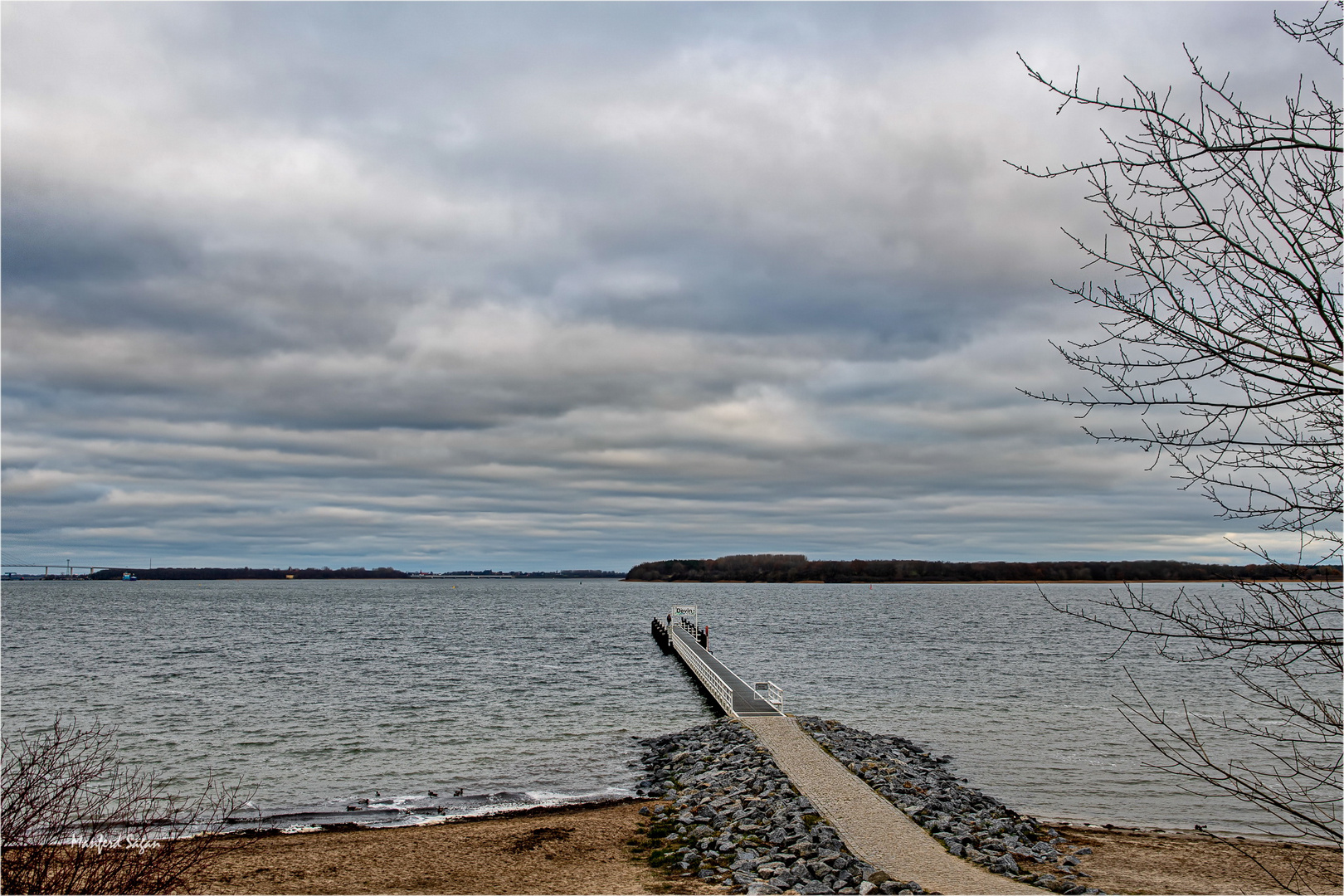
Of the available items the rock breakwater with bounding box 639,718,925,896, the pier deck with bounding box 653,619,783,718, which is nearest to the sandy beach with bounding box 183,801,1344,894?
the rock breakwater with bounding box 639,718,925,896

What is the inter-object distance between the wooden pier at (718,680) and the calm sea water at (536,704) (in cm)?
125

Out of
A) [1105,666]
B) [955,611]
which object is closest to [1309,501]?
[1105,666]

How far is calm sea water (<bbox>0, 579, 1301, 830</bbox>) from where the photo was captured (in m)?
22.4

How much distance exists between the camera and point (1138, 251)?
15.5 ft

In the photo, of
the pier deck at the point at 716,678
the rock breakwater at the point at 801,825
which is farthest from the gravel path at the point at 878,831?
the pier deck at the point at 716,678

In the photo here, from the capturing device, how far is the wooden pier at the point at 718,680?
30.0 metres

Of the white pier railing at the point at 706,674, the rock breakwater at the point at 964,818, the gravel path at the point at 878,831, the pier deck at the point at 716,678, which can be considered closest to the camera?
the gravel path at the point at 878,831

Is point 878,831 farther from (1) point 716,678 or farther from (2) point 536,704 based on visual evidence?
(2) point 536,704

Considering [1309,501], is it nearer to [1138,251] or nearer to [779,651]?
[1138,251]

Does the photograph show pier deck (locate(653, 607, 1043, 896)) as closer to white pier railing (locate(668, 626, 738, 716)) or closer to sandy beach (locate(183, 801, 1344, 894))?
white pier railing (locate(668, 626, 738, 716))

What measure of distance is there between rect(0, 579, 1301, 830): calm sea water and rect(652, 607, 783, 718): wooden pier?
4.09 feet

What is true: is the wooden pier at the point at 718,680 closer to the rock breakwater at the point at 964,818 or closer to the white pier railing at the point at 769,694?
the white pier railing at the point at 769,694

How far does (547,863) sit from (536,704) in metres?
20.1

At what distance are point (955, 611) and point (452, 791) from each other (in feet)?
355
